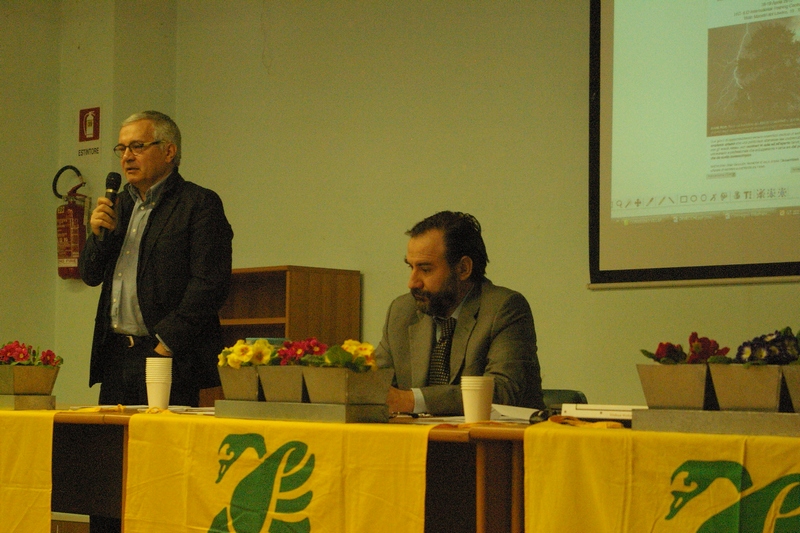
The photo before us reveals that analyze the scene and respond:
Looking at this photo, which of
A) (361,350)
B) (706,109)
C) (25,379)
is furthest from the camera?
(706,109)

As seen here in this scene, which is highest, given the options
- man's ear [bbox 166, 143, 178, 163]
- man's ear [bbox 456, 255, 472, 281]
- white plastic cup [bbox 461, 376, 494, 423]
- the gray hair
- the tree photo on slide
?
the tree photo on slide

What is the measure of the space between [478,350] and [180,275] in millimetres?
Result: 948

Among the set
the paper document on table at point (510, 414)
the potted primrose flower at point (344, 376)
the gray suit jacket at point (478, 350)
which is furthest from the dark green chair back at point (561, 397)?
the potted primrose flower at point (344, 376)

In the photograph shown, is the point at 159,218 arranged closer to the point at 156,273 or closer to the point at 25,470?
the point at 156,273

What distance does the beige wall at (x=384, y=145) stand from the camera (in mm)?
3877

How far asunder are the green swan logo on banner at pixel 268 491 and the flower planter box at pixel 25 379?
0.72 meters

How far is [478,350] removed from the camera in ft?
8.24

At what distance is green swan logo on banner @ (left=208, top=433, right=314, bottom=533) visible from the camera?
1.68m

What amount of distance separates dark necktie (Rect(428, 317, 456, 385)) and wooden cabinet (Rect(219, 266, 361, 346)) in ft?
5.11

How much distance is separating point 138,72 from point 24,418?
130 inches

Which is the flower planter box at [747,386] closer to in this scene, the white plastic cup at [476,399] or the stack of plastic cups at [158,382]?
the white plastic cup at [476,399]

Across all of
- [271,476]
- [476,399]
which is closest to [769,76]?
[476,399]

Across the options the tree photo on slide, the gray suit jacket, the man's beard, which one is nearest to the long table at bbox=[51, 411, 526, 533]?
the gray suit jacket

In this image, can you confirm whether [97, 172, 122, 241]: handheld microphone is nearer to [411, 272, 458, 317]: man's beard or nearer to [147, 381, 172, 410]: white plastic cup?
[147, 381, 172, 410]: white plastic cup
